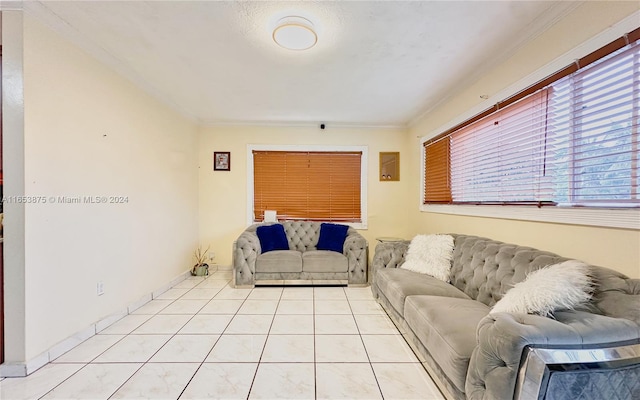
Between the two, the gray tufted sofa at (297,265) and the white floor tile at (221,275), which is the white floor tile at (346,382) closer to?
the gray tufted sofa at (297,265)

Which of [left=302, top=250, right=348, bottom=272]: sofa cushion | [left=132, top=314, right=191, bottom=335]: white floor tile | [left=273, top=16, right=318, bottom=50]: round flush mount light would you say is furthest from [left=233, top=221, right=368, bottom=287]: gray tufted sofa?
[left=273, top=16, right=318, bottom=50]: round flush mount light

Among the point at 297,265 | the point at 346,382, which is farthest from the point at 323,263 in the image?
the point at 346,382

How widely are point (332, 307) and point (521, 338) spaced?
6.83ft

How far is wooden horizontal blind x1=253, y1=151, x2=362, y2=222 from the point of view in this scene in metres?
4.38

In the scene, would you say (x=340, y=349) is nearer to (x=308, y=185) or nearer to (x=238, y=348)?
(x=238, y=348)

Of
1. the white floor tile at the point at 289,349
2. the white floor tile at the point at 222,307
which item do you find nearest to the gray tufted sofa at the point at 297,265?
the white floor tile at the point at 222,307

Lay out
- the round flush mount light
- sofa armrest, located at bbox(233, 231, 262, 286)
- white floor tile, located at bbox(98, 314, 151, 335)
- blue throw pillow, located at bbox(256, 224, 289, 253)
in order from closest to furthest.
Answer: the round flush mount light, white floor tile, located at bbox(98, 314, 151, 335), sofa armrest, located at bbox(233, 231, 262, 286), blue throw pillow, located at bbox(256, 224, 289, 253)

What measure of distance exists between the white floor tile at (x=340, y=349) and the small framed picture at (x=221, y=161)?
3233mm

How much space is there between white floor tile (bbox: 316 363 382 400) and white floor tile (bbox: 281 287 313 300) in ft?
4.49

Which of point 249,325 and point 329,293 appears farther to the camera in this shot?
point 329,293

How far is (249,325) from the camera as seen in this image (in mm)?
2414

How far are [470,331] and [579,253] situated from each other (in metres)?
0.94

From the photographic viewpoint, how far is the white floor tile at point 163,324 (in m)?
2.30

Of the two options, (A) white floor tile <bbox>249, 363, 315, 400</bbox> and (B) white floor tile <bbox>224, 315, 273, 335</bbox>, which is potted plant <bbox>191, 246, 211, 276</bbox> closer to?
(B) white floor tile <bbox>224, 315, 273, 335</bbox>
